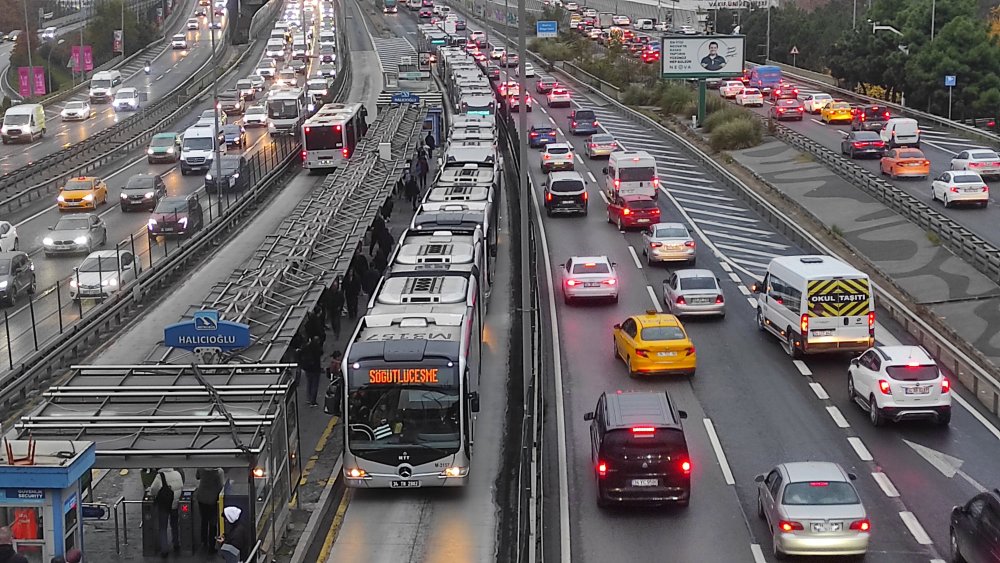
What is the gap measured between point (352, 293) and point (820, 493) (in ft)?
56.9

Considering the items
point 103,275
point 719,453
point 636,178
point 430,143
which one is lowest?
point 719,453

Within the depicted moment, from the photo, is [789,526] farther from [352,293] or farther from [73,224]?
[73,224]

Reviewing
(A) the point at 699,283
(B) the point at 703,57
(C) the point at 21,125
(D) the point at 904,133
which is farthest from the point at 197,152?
(A) the point at 699,283

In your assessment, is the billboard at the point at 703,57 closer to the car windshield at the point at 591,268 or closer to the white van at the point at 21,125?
the white van at the point at 21,125

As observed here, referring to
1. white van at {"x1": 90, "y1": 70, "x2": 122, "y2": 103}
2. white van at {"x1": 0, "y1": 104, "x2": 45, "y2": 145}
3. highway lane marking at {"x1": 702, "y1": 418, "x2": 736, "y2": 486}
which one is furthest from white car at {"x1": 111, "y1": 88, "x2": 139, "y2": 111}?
highway lane marking at {"x1": 702, "y1": 418, "x2": 736, "y2": 486}

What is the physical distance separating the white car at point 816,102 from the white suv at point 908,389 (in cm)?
5715

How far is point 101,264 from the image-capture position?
3675 cm

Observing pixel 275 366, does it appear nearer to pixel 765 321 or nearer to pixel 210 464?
pixel 210 464

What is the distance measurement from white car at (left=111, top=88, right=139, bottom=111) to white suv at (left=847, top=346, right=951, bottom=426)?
7525 centimetres

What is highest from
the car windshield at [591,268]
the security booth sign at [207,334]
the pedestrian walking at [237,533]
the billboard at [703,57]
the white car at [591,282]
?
the billboard at [703,57]

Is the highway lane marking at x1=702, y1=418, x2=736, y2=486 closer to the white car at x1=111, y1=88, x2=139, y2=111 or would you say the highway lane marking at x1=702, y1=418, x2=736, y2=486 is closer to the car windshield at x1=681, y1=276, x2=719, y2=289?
the car windshield at x1=681, y1=276, x2=719, y2=289

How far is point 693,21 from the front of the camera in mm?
149375

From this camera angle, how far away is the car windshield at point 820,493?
18984 millimetres

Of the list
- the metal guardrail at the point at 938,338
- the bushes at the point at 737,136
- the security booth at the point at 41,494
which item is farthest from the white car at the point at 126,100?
the security booth at the point at 41,494
